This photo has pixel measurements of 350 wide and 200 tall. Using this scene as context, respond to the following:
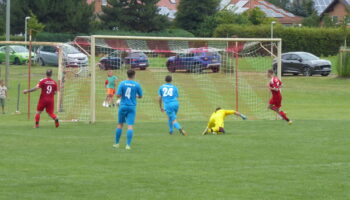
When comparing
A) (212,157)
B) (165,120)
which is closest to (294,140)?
(212,157)

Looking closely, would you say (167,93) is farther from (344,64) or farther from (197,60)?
(344,64)

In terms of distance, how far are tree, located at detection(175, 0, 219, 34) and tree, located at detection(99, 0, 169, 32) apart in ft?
11.8

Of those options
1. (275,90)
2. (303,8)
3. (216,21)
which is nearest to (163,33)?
(216,21)

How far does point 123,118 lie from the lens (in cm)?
1677

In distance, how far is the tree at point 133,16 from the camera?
265 ft

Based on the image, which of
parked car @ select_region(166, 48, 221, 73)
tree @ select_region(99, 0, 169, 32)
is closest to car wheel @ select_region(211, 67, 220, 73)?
parked car @ select_region(166, 48, 221, 73)

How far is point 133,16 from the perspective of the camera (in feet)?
266

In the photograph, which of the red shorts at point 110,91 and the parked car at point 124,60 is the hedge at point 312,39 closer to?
the red shorts at point 110,91

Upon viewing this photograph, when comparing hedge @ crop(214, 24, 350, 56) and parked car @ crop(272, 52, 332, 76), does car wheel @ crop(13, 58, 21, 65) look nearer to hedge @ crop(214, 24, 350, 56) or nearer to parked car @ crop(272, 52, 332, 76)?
parked car @ crop(272, 52, 332, 76)

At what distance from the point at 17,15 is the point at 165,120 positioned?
4949cm

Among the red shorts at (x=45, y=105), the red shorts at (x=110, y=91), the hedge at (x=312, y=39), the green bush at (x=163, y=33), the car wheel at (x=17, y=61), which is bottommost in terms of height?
the red shorts at (x=45, y=105)

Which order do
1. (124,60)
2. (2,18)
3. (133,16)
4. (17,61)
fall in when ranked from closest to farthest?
(124,60)
(17,61)
(2,18)
(133,16)

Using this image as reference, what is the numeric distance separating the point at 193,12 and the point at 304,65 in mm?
36544

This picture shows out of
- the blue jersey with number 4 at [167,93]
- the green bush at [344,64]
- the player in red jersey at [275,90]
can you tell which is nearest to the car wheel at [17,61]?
the green bush at [344,64]
